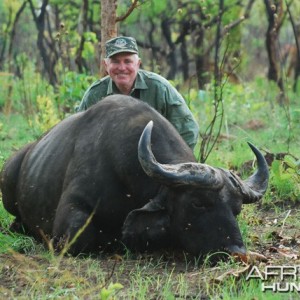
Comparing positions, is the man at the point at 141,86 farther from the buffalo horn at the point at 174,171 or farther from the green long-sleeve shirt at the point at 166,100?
the buffalo horn at the point at 174,171

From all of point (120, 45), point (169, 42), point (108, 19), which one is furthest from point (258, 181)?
point (169, 42)

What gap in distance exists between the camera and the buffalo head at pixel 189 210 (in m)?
4.54

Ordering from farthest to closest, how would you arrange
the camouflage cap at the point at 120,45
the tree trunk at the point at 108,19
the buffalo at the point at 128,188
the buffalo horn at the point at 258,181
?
the tree trunk at the point at 108,19, the camouflage cap at the point at 120,45, the buffalo horn at the point at 258,181, the buffalo at the point at 128,188

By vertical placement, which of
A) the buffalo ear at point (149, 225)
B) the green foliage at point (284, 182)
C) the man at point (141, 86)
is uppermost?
the man at point (141, 86)

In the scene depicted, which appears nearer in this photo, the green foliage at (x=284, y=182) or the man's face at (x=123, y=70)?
the man's face at (x=123, y=70)

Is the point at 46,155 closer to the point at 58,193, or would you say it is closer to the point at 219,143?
the point at 58,193

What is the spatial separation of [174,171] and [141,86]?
216cm

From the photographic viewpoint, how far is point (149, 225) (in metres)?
4.76

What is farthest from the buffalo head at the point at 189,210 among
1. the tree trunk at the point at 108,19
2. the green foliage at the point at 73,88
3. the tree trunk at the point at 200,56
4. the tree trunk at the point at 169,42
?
the tree trunk at the point at 169,42

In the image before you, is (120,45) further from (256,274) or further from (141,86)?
(256,274)

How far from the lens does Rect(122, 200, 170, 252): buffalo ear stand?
15.6 ft

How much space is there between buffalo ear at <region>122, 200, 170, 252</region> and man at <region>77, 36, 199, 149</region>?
72.5 inches

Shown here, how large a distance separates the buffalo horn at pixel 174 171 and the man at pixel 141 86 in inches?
77.4

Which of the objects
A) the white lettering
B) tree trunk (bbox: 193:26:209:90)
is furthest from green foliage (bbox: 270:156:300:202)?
tree trunk (bbox: 193:26:209:90)
